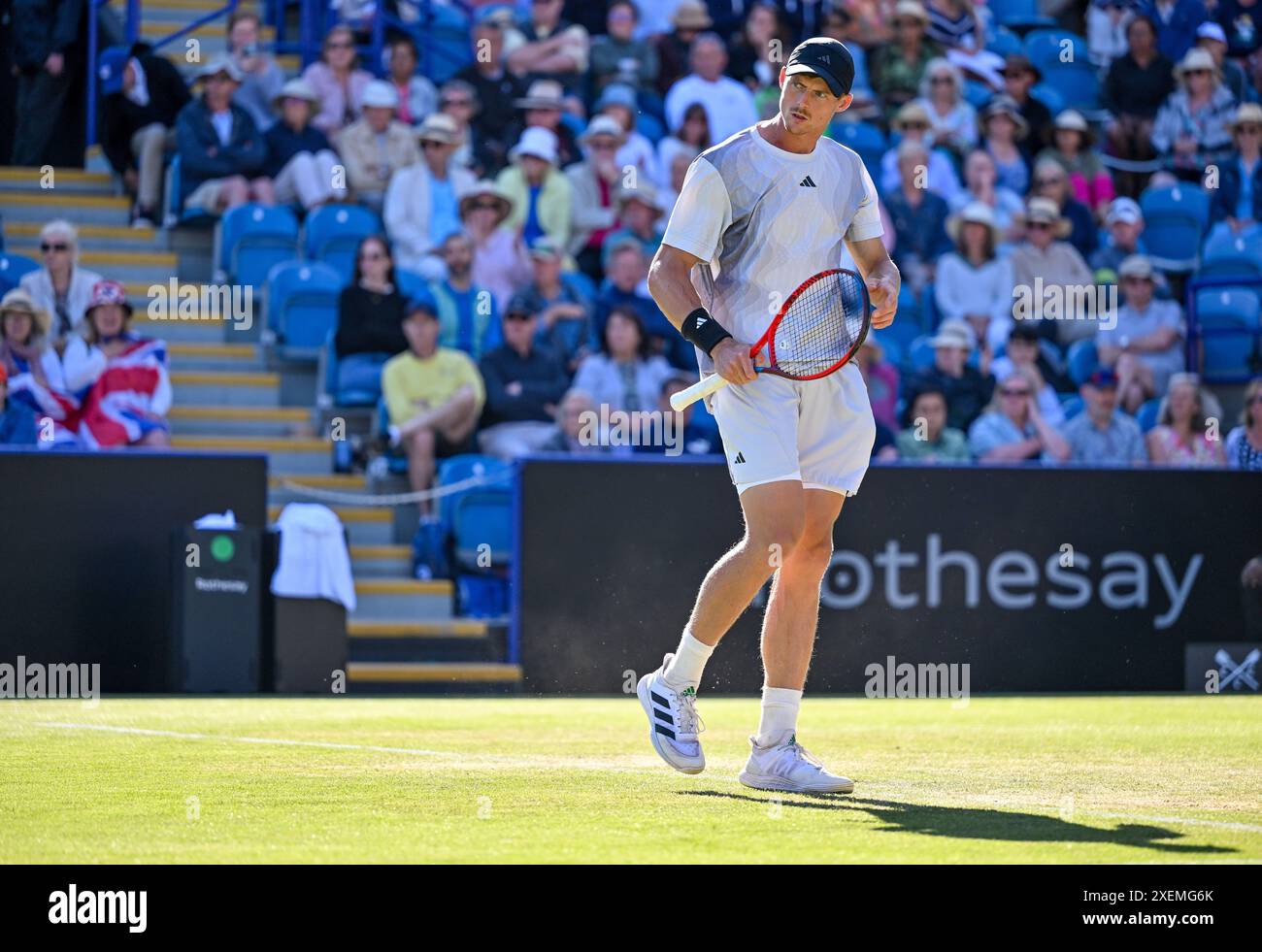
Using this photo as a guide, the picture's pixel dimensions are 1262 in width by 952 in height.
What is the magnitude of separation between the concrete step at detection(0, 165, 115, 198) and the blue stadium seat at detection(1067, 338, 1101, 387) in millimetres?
7896

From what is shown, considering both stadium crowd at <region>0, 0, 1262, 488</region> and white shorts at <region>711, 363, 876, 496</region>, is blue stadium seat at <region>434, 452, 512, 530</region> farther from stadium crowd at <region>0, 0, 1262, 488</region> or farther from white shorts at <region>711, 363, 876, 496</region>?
white shorts at <region>711, 363, 876, 496</region>

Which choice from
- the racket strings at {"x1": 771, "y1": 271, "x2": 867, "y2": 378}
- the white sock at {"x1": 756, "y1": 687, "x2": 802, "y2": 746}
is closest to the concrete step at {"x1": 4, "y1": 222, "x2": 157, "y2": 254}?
the racket strings at {"x1": 771, "y1": 271, "x2": 867, "y2": 378}

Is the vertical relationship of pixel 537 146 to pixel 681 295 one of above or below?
above

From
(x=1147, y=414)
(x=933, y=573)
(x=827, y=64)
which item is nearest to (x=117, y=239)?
(x=933, y=573)

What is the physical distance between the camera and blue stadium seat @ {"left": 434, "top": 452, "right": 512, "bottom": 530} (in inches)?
532

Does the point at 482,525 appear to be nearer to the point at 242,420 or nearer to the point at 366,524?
the point at 366,524

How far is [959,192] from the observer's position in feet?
57.2

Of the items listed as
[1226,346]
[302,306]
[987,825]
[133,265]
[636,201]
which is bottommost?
[987,825]

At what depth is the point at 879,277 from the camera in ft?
21.9

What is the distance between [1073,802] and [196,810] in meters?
2.58

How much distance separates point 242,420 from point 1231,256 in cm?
875

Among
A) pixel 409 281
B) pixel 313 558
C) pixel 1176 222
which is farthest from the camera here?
pixel 1176 222

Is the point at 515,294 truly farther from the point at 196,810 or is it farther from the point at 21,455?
the point at 196,810
